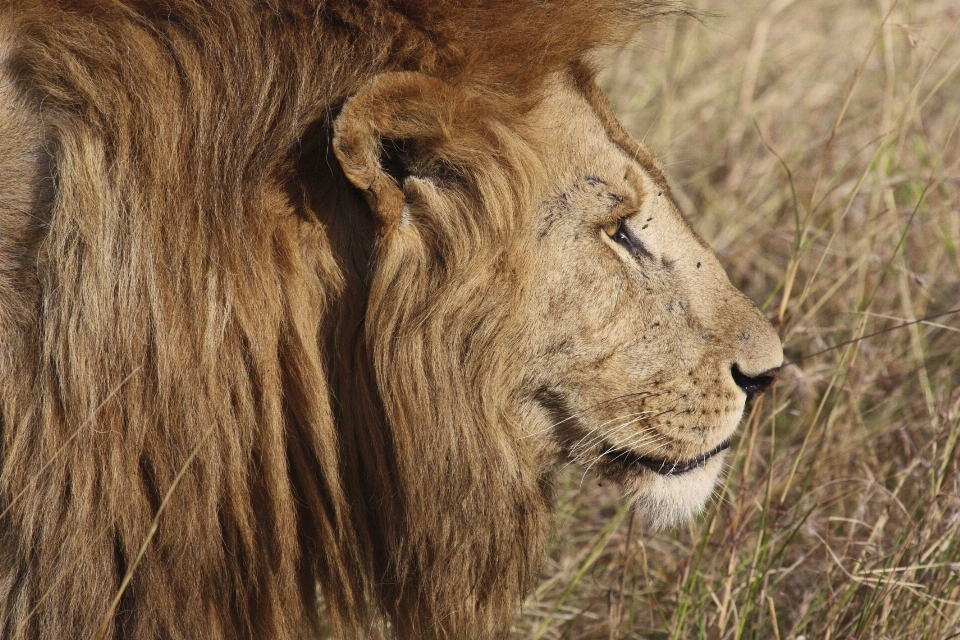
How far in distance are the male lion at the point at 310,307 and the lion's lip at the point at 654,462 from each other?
2cm

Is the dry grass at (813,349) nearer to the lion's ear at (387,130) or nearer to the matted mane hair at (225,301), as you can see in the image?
the matted mane hair at (225,301)

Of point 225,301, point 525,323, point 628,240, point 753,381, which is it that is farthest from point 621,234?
point 225,301

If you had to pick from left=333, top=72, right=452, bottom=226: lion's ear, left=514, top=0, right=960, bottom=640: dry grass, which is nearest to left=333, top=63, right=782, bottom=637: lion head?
left=333, top=72, right=452, bottom=226: lion's ear

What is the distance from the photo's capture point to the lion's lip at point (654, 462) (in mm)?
2223

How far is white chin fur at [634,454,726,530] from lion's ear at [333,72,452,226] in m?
0.84

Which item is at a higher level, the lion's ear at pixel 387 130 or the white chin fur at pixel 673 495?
the lion's ear at pixel 387 130

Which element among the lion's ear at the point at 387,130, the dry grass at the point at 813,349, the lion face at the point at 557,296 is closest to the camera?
the lion's ear at the point at 387,130

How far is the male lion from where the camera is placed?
1.83 meters

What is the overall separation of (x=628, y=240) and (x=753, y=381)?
1.38 ft

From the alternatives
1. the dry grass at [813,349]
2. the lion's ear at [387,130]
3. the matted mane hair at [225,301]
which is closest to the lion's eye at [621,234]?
the matted mane hair at [225,301]

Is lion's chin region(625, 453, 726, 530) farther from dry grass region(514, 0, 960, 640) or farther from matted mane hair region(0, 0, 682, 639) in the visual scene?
matted mane hair region(0, 0, 682, 639)

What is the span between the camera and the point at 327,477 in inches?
80.4

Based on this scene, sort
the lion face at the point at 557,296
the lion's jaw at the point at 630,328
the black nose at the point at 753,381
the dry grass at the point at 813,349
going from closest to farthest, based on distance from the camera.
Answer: the lion face at the point at 557,296 < the lion's jaw at the point at 630,328 < the black nose at the point at 753,381 < the dry grass at the point at 813,349

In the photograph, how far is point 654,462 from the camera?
2232 mm
